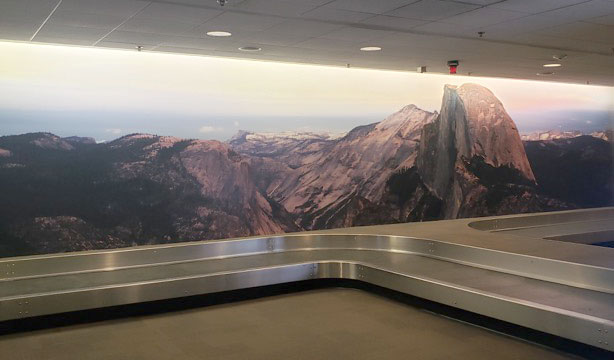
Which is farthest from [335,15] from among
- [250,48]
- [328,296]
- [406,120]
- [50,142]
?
[406,120]

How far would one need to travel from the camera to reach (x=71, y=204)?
8.24m

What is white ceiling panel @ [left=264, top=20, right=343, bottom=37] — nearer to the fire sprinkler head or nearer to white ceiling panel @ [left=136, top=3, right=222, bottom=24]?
white ceiling panel @ [left=136, top=3, right=222, bottom=24]

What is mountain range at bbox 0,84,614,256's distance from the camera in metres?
8.11

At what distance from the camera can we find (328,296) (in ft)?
22.7

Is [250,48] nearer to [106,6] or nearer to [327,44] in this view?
[327,44]

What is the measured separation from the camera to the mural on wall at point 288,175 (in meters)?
8.09

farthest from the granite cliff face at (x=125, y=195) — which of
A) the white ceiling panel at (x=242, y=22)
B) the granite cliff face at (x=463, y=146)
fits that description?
the granite cliff face at (x=463, y=146)

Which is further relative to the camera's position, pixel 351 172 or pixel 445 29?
pixel 351 172

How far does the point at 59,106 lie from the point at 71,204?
1.38 metres

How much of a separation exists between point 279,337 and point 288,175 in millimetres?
5032

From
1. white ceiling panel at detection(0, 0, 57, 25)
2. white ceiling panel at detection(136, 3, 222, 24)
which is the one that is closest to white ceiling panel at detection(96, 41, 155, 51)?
white ceiling panel at detection(0, 0, 57, 25)

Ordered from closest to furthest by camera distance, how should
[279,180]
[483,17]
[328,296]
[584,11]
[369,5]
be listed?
1. [369,5]
2. [584,11]
3. [483,17]
4. [328,296]
5. [279,180]

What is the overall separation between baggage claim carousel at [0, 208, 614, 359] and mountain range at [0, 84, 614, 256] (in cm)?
154

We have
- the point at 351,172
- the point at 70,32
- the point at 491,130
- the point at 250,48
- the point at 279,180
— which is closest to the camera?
the point at 70,32
